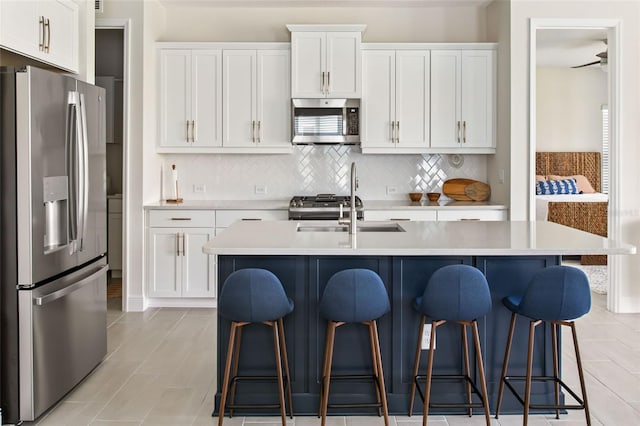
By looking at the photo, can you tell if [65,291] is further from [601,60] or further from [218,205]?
[601,60]

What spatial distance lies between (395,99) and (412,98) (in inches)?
6.2

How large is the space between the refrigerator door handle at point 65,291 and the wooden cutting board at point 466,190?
11.2 ft

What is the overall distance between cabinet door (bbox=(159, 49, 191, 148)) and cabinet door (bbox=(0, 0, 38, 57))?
1922 mm

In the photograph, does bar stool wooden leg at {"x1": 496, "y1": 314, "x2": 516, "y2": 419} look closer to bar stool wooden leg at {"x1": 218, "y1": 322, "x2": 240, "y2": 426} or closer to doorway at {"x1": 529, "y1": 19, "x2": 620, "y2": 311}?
bar stool wooden leg at {"x1": 218, "y1": 322, "x2": 240, "y2": 426}

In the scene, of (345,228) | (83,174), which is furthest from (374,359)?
(83,174)

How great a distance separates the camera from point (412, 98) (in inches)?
223

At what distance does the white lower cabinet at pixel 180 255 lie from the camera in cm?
545

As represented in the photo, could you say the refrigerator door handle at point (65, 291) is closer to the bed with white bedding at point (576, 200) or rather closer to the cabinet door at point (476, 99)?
the cabinet door at point (476, 99)

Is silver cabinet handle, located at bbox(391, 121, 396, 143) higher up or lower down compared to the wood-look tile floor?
higher up

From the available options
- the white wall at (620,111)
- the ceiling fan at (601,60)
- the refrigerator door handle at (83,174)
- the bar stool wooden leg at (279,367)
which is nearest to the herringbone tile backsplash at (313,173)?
the white wall at (620,111)

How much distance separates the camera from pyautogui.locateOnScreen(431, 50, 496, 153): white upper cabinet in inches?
223

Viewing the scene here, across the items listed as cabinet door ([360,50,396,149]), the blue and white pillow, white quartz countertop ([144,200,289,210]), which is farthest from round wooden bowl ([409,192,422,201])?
the blue and white pillow

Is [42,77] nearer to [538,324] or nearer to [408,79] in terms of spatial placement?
[538,324]

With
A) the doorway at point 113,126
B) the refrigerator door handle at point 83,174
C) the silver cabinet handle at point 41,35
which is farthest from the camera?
the doorway at point 113,126
